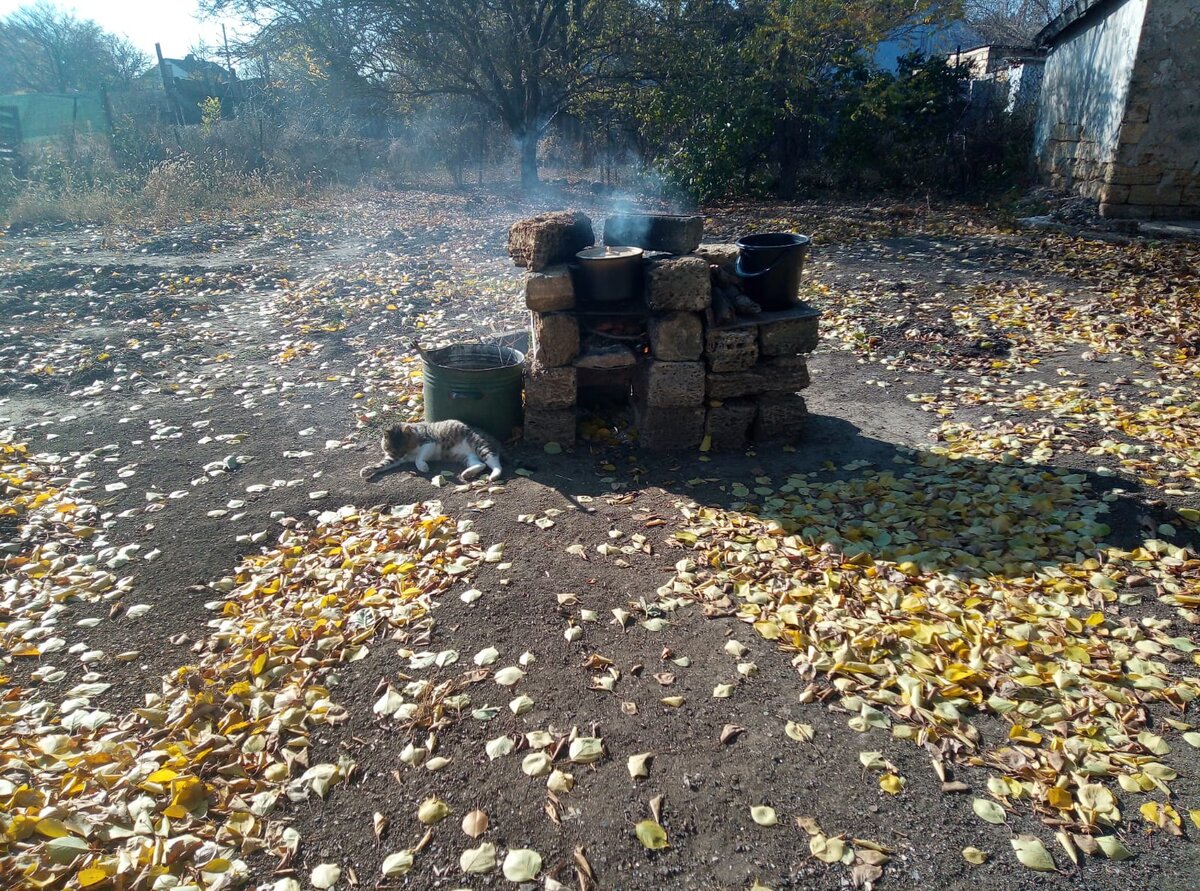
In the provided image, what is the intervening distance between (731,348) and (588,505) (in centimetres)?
148

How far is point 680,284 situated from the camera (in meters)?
4.89

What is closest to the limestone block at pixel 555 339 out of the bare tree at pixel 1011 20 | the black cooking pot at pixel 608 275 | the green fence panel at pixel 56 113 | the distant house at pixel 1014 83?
the black cooking pot at pixel 608 275

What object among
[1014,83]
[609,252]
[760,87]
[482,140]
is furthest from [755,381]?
[482,140]

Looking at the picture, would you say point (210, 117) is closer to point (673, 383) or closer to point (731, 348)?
point (673, 383)

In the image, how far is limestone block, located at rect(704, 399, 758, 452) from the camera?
528 centimetres

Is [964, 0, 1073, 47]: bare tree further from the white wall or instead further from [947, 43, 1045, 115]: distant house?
the white wall

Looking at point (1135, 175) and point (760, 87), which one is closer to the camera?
point (1135, 175)

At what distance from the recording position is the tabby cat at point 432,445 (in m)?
5.20

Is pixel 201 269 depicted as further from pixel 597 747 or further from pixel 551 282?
pixel 597 747

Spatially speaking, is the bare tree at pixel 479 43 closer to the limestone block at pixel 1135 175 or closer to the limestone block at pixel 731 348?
the limestone block at pixel 1135 175

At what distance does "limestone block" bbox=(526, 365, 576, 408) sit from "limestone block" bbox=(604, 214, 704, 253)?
110 centimetres

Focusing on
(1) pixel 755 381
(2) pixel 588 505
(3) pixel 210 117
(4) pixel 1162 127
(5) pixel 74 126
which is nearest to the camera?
(2) pixel 588 505

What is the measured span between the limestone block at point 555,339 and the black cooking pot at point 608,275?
25 cm

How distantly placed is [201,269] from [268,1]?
711 centimetres
